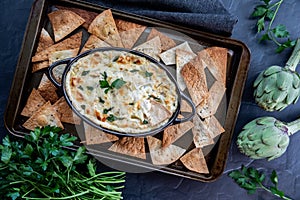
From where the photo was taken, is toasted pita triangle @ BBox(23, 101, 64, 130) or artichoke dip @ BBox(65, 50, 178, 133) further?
toasted pita triangle @ BBox(23, 101, 64, 130)

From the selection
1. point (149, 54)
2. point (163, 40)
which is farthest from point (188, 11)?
point (149, 54)

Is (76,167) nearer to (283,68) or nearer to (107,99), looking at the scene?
(107,99)

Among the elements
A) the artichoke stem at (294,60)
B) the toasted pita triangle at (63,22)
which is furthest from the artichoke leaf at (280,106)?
the toasted pita triangle at (63,22)

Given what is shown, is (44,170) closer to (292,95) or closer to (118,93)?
(118,93)

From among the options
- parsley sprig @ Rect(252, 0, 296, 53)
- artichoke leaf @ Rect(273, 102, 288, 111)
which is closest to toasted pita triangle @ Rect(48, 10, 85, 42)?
parsley sprig @ Rect(252, 0, 296, 53)

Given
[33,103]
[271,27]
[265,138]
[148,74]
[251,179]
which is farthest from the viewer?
[271,27]

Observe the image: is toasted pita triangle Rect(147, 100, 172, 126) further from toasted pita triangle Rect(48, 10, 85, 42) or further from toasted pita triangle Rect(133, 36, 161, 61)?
toasted pita triangle Rect(48, 10, 85, 42)
